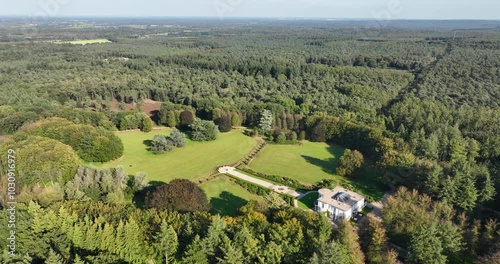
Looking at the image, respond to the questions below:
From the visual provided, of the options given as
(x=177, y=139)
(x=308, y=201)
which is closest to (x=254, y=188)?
(x=308, y=201)

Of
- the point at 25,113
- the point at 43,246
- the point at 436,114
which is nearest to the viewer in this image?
the point at 43,246

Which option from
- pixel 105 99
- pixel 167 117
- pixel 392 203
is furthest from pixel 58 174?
pixel 105 99

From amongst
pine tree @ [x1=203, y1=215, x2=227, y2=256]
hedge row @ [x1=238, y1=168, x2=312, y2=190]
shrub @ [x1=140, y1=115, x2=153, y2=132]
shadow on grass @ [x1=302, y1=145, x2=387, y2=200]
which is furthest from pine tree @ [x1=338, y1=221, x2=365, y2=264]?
shrub @ [x1=140, y1=115, x2=153, y2=132]

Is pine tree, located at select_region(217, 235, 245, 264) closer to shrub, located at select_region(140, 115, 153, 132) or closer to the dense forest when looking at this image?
the dense forest

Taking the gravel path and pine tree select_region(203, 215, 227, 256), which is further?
the gravel path

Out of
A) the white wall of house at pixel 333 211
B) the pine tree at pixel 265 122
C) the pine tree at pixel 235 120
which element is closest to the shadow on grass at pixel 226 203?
the white wall of house at pixel 333 211

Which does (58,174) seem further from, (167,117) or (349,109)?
(349,109)
